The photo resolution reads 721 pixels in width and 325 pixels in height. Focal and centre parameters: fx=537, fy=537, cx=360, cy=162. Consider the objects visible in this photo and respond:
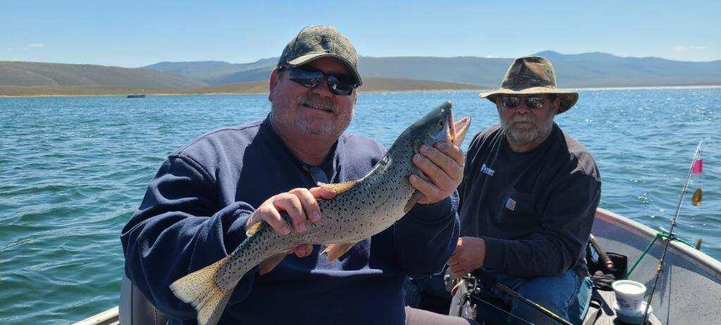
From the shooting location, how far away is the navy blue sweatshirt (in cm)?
270

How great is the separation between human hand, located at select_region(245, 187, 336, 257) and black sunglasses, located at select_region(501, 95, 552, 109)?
3211 mm

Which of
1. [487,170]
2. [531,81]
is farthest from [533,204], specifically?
[531,81]

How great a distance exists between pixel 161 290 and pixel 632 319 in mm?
4196

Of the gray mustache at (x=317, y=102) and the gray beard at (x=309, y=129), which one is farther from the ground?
the gray mustache at (x=317, y=102)

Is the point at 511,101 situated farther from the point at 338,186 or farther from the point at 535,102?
the point at 338,186

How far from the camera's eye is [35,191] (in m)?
13.9

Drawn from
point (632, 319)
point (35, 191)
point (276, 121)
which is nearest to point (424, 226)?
point (276, 121)

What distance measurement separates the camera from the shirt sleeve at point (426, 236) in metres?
3.28

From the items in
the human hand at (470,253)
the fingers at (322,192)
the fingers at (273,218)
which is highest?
the fingers at (322,192)

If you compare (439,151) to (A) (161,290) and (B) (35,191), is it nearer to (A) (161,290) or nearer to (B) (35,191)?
(A) (161,290)

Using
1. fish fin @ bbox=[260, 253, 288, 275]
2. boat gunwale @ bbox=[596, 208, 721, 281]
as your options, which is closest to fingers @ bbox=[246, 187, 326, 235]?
fish fin @ bbox=[260, 253, 288, 275]

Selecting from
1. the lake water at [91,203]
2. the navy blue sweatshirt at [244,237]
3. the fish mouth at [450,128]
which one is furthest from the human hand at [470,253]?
the lake water at [91,203]

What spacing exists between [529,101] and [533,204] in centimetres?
105

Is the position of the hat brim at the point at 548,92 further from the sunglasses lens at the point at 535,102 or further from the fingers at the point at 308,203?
the fingers at the point at 308,203
